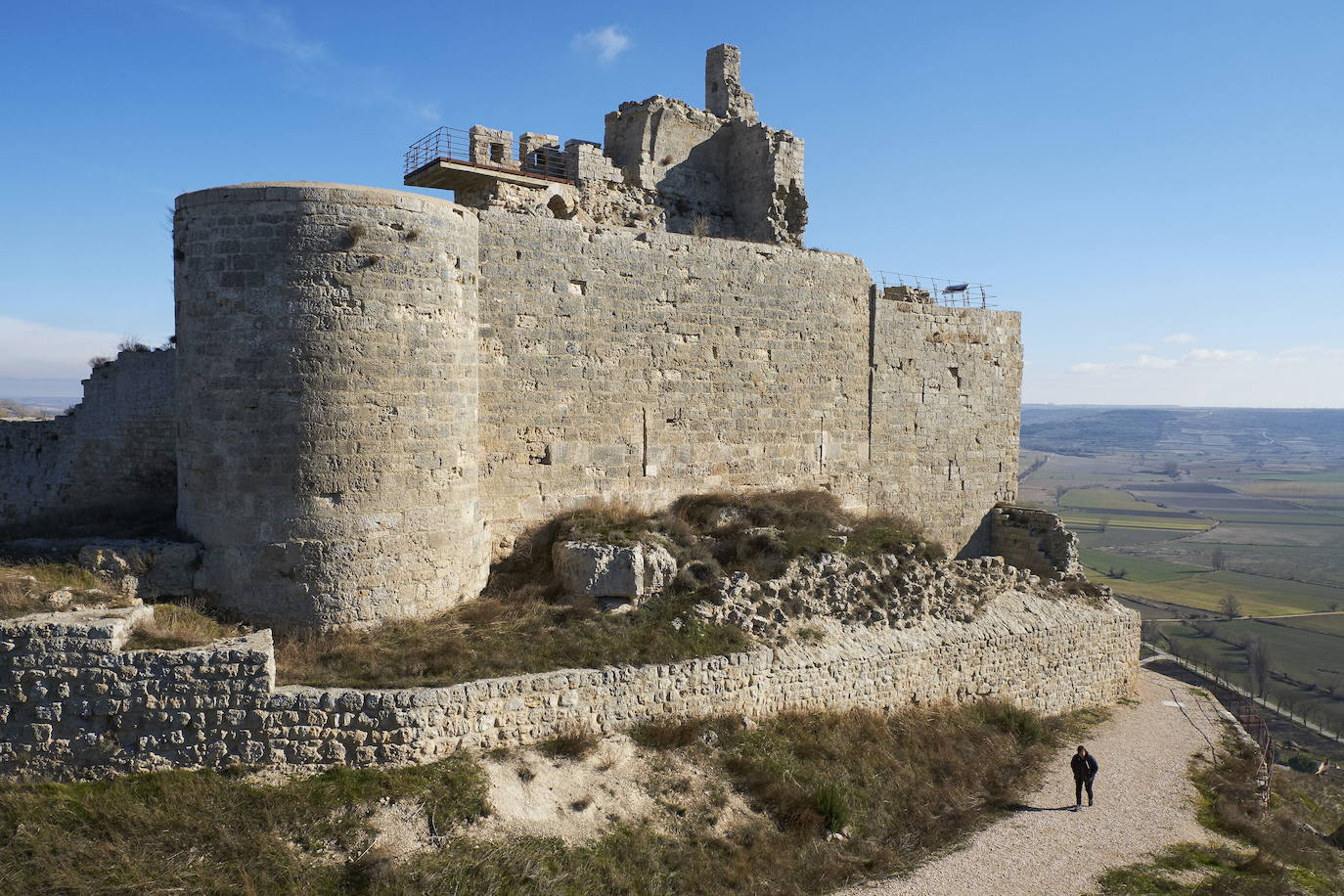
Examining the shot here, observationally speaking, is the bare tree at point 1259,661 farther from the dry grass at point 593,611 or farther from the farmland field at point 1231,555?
the dry grass at point 593,611

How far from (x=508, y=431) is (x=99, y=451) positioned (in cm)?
709

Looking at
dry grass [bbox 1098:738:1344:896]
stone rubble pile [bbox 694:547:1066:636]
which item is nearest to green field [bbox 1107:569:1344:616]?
dry grass [bbox 1098:738:1344:896]

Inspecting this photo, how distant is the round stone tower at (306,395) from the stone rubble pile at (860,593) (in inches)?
166

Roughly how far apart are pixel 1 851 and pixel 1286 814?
15.6 m

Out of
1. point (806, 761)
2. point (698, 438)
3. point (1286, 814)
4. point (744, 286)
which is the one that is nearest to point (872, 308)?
point (744, 286)

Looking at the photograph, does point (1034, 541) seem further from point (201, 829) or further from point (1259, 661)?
point (1259, 661)

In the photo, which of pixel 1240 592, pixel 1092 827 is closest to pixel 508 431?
pixel 1092 827

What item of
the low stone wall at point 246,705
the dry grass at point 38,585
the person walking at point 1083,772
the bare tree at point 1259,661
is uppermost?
the dry grass at point 38,585

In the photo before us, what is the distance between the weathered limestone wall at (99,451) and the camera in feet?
45.0

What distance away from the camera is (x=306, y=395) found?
9.66 meters

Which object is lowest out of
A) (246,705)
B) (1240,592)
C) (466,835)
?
(1240,592)

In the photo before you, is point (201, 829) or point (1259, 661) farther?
point (1259, 661)

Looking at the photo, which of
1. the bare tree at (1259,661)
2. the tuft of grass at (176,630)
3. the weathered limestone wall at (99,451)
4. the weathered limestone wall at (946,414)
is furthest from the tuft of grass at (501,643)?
the bare tree at (1259,661)

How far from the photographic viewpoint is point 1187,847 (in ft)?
35.0
